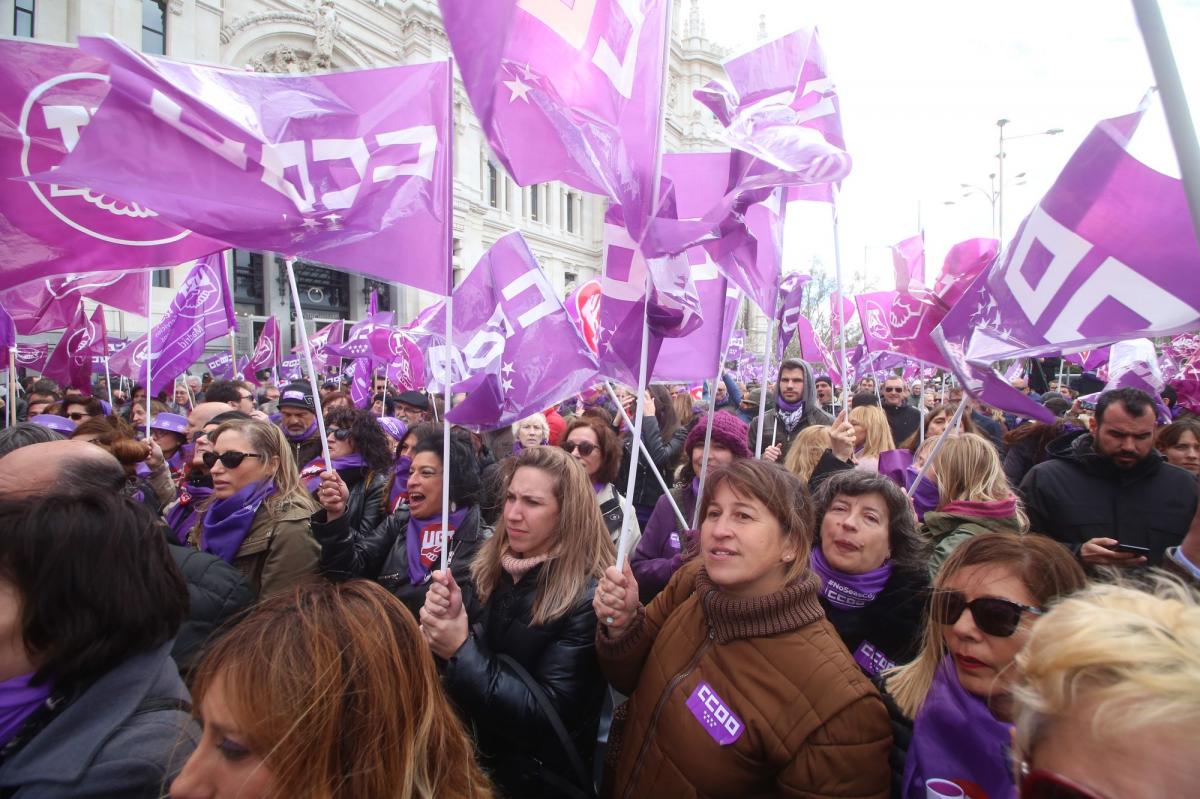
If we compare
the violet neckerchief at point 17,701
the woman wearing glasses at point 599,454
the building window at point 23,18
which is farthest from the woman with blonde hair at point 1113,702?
the building window at point 23,18

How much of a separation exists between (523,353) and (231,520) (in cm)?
150

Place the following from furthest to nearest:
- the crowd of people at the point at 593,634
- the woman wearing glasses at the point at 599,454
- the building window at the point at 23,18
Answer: the building window at the point at 23,18, the woman wearing glasses at the point at 599,454, the crowd of people at the point at 593,634

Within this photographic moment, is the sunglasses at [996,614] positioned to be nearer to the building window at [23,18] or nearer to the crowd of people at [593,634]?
the crowd of people at [593,634]

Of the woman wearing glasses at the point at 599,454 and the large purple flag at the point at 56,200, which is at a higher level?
the large purple flag at the point at 56,200

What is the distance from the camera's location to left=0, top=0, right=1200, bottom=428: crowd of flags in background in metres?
1.98

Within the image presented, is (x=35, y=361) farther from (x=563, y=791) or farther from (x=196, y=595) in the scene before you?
(x=563, y=791)

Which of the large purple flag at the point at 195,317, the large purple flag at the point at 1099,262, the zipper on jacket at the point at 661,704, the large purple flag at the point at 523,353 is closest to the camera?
the zipper on jacket at the point at 661,704

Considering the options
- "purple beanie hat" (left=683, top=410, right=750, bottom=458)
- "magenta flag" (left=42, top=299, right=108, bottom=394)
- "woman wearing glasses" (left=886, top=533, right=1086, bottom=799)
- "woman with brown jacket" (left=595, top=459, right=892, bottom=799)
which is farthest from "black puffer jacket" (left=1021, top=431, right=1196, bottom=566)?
"magenta flag" (left=42, top=299, right=108, bottom=394)

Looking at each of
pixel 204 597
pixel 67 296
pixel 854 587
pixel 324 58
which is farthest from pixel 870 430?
pixel 324 58

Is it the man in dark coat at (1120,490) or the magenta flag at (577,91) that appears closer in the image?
the magenta flag at (577,91)

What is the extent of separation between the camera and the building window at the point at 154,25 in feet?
66.7

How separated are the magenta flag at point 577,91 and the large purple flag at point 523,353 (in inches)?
36.1

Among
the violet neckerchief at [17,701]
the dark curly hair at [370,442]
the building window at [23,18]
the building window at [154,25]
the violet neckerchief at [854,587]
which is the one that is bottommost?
the violet neckerchief at [854,587]

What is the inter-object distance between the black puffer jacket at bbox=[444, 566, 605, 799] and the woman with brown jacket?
0.45 feet
